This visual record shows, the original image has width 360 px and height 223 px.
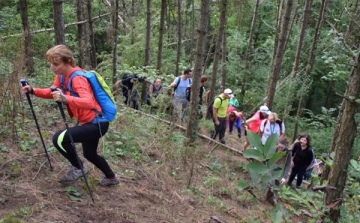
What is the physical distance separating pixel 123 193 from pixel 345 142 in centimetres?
286

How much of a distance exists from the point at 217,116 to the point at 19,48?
20.7 ft

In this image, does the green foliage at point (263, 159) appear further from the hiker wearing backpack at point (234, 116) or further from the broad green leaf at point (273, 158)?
the hiker wearing backpack at point (234, 116)

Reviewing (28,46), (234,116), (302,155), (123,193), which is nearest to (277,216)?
(123,193)

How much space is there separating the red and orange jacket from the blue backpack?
0.04 meters

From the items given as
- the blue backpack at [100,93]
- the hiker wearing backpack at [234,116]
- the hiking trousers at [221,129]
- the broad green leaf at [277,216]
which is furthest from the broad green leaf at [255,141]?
the hiker wearing backpack at [234,116]

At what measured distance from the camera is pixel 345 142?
134 inches

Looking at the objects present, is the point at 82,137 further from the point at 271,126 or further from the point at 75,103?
the point at 271,126

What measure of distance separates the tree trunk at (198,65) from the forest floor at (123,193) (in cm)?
106

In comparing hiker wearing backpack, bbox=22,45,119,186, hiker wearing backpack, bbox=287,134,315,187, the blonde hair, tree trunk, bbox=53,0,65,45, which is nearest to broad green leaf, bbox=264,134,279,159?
hiker wearing backpack, bbox=22,45,119,186

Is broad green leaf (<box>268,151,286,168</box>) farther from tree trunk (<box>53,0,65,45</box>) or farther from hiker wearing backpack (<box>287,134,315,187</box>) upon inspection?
hiker wearing backpack (<box>287,134,315,187</box>)

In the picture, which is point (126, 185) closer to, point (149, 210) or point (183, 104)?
point (149, 210)

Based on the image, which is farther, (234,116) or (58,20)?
(234,116)

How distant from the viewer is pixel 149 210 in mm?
4789

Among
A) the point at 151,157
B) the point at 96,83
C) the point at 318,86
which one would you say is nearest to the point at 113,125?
the point at 151,157
